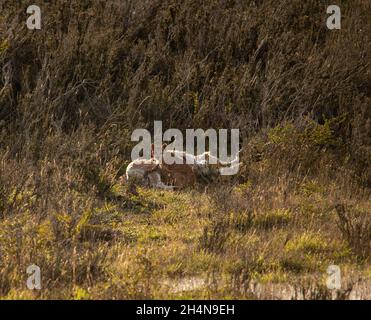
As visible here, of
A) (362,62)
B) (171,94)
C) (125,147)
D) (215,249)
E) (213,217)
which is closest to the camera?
(215,249)

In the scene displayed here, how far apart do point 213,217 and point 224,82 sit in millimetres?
3272

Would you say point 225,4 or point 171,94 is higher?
point 225,4

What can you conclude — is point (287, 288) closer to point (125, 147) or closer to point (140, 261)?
point (140, 261)

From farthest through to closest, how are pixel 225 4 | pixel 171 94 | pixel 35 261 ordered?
pixel 225 4
pixel 171 94
pixel 35 261

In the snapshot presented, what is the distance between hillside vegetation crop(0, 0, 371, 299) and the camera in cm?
589

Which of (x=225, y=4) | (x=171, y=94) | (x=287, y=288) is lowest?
(x=287, y=288)

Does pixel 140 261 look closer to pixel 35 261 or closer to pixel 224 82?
pixel 35 261

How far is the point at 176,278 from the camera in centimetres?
583

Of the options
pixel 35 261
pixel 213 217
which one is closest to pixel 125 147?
pixel 213 217

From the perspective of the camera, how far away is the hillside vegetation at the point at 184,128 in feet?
19.3

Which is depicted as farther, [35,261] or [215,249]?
[215,249]

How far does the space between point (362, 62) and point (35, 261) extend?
619 centimetres

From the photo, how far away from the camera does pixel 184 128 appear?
9.63 metres

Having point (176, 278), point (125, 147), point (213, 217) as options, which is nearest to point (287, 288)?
point (176, 278)
